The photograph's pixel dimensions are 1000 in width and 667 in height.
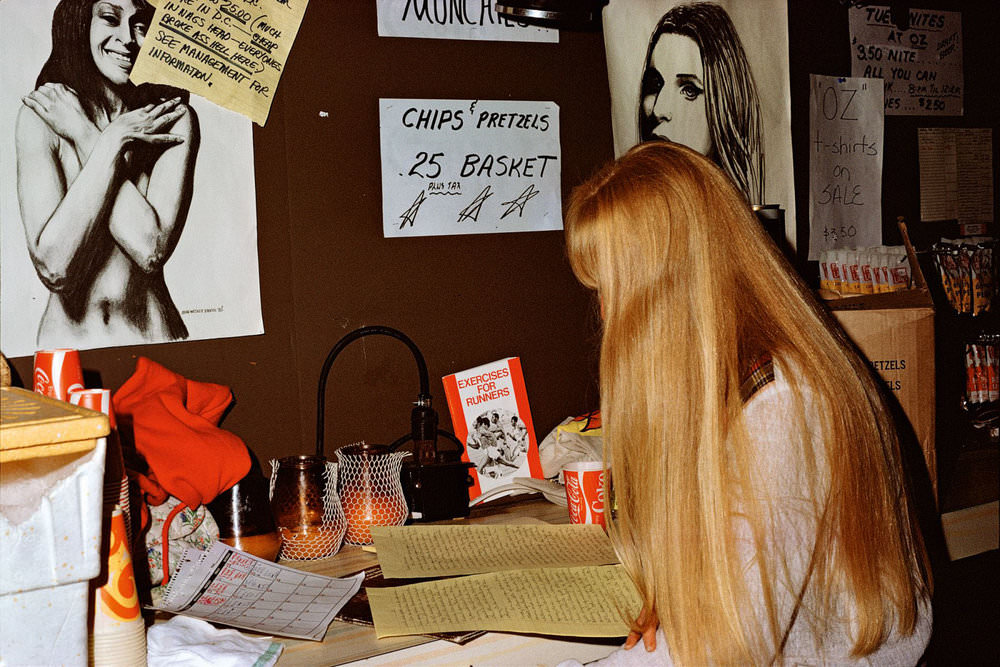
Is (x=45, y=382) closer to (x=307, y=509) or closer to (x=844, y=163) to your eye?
(x=307, y=509)

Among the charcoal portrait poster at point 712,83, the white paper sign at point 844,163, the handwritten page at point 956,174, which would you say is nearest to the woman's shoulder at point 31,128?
the charcoal portrait poster at point 712,83

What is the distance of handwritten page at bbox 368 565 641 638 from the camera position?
1.08 metres

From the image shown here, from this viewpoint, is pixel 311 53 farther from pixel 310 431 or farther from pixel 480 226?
pixel 310 431

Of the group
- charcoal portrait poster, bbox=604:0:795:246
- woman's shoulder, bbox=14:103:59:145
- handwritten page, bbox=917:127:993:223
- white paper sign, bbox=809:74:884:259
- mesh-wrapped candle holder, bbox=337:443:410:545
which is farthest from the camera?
handwritten page, bbox=917:127:993:223

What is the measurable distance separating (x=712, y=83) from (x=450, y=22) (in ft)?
2.16

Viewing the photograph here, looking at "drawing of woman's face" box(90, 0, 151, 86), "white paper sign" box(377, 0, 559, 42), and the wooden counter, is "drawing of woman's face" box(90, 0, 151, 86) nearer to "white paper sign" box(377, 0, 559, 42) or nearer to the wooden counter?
"white paper sign" box(377, 0, 559, 42)

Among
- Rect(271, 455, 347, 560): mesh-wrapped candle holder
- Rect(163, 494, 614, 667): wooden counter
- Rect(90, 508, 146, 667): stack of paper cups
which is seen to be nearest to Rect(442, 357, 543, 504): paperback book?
Rect(271, 455, 347, 560): mesh-wrapped candle holder

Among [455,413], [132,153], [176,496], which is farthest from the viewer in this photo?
[455,413]

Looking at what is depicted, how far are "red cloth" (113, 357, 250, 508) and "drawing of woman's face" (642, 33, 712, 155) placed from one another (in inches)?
44.5

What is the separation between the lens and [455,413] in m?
1.75

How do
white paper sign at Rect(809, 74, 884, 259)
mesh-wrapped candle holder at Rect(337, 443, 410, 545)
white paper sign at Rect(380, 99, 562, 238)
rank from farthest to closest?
Answer: white paper sign at Rect(809, 74, 884, 259) < white paper sign at Rect(380, 99, 562, 238) < mesh-wrapped candle holder at Rect(337, 443, 410, 545)

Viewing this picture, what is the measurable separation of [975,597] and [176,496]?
1851 millimetres

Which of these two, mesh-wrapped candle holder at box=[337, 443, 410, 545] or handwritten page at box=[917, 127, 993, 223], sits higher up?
handwritten page at box=[917, 127, 993, 223]

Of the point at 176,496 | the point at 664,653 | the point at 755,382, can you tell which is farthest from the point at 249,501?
the point at 755,382
